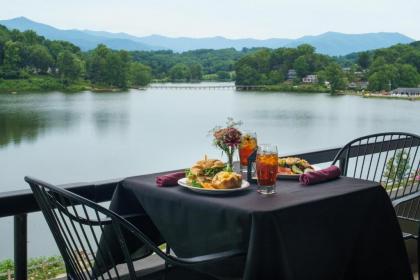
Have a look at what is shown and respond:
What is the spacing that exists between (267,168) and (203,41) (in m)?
54.8

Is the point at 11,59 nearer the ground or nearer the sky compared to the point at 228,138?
nearer the sky

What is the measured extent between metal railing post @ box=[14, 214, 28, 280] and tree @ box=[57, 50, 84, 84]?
32487mm

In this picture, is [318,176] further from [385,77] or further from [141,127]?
[141,127]

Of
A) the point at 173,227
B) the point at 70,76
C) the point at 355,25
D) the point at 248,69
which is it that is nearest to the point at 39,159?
the point at 70,76

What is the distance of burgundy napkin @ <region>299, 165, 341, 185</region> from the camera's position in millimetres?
1794

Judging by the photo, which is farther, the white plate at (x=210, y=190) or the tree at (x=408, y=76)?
the tree at (x=408, y=76)

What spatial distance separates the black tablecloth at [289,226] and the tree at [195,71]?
107ft

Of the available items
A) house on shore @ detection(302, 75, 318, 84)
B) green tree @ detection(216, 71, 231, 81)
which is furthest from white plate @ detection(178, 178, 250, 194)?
house on shore @ detection(302, 75, 318, 84)

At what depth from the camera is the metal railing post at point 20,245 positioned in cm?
171

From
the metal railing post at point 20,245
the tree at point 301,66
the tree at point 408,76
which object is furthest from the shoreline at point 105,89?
the metal railing post at point 20,245

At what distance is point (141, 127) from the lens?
34938 millimetres

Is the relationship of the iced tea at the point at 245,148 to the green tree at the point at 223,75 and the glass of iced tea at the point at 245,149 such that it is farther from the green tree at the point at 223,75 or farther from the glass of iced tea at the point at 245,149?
the green tree at the point at 223,75

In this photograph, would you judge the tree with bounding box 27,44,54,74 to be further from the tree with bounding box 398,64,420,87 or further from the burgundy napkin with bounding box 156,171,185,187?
the burgundy napkin with bounding box 156,171,185,187

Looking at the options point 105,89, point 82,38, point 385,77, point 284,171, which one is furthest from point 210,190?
point 82,38
